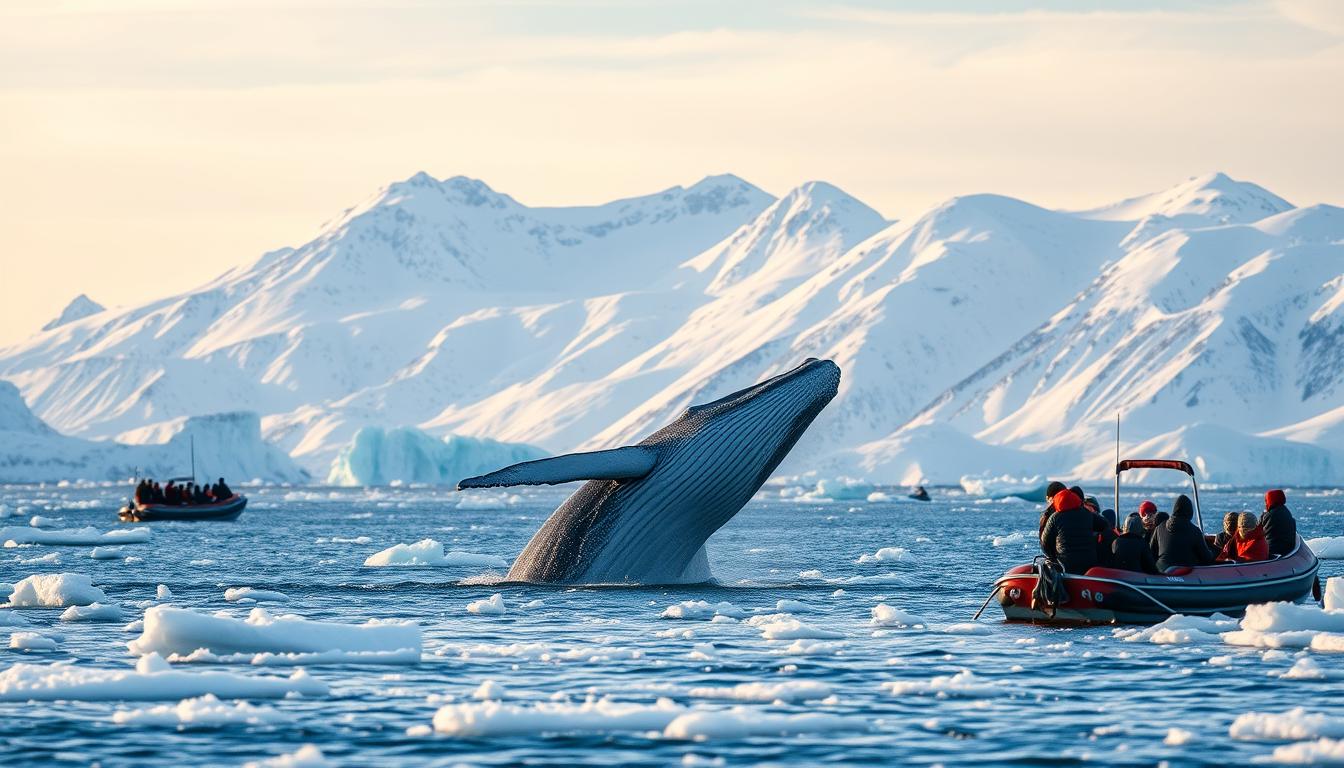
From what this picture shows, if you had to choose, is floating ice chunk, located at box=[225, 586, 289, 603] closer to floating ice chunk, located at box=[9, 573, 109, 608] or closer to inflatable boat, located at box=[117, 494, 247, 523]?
floating ice chunk, located at box=[9, 573, 109, 608]

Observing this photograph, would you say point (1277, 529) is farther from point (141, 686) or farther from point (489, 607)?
point (141, 686)

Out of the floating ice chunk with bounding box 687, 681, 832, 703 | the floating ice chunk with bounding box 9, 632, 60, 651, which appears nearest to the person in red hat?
the floating ice chunk with bounding box 687, 681, 832, 703

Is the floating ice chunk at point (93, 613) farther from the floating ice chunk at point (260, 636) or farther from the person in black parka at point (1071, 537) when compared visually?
the person in black parka at point (1071, 537)

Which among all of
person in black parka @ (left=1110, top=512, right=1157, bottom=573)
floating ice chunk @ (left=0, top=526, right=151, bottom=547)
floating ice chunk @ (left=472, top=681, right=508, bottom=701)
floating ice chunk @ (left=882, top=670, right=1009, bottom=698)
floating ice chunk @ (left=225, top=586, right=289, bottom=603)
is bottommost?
floating ice chunk @ (left=882, top=670, right=1009, bottom=698)

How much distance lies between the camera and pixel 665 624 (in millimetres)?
21719

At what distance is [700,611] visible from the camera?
22.6 meters

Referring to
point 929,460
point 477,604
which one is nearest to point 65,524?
point 477,604

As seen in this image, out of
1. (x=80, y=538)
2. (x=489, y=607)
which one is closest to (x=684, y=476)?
(x=489, y=607)

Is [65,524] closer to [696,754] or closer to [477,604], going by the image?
[477,604]

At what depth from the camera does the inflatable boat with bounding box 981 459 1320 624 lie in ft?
72.4

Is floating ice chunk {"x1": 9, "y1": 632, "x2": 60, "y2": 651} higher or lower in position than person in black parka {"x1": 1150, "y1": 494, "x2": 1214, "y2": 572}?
lower

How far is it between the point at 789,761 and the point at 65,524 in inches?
2267

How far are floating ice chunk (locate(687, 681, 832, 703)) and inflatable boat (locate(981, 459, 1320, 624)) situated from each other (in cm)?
636

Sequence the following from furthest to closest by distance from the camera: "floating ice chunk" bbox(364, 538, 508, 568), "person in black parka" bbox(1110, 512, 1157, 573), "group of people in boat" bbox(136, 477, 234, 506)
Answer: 1. "group of people in boat" bbox(136, 477, 234, 506)
2. "floating ice chunk" bbox(364, 538, 508, 568)
3. "person in black parka" bbox(1110, 512, 1157, 573)
